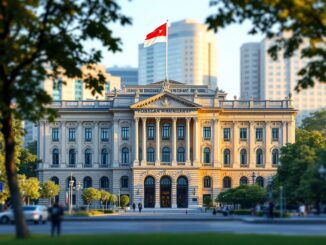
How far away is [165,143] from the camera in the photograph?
6417 inches

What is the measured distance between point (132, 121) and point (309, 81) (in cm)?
11540

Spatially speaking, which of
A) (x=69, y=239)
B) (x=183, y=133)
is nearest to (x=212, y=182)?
(x=183, y=133)

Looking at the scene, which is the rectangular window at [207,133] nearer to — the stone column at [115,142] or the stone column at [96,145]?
the stone column at [115,142]

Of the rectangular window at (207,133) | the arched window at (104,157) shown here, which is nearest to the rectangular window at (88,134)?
the arched window at (104,157)

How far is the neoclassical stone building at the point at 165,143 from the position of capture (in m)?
160

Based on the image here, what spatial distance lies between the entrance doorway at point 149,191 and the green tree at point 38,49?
4325 inches

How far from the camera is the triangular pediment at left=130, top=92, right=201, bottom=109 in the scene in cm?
15838

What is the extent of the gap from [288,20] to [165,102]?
11346 centimetres

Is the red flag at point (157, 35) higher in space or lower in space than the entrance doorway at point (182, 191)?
higher

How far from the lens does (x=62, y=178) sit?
16488cm

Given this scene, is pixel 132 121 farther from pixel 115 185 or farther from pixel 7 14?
pixel 7 14

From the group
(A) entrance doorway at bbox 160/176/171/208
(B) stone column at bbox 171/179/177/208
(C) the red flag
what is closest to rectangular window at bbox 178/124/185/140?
(A) entrance doorway at bbox 160/176/171/208

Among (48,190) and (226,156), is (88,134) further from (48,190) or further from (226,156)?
(226,156)

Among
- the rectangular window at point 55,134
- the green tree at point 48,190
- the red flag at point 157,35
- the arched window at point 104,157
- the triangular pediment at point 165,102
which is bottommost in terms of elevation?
the green tree at point 48,190
